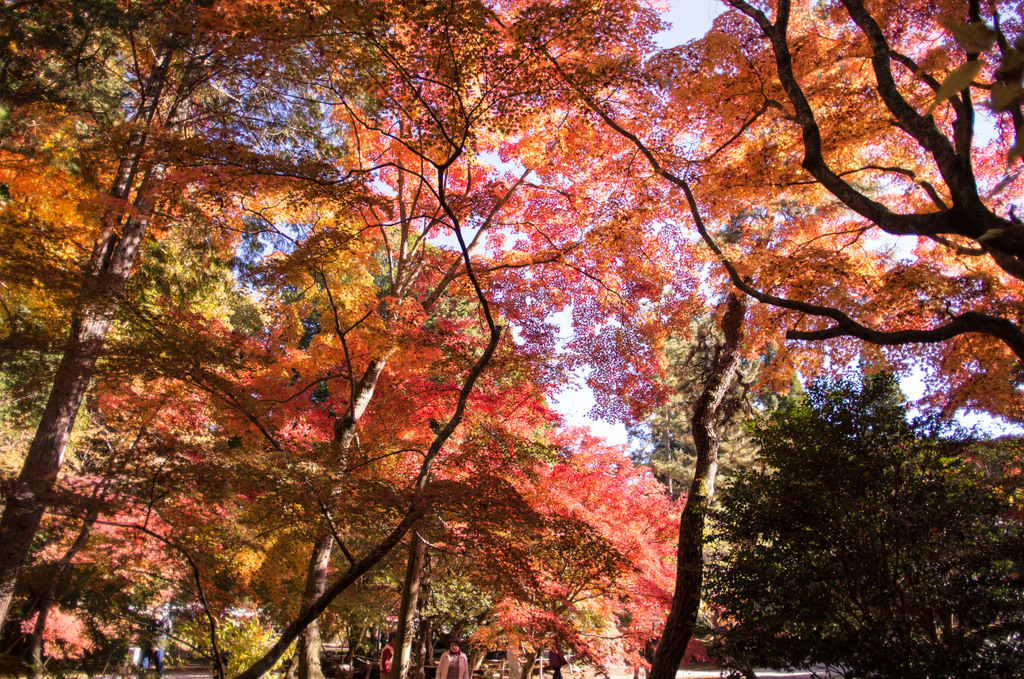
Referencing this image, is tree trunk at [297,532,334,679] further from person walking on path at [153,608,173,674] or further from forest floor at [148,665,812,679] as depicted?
forest floor at [148,665,812,679]

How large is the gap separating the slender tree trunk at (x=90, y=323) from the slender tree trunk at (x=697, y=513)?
5564mm

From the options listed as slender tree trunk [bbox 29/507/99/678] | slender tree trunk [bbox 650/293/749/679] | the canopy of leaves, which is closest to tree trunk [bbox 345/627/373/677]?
slender tree trunk [bbox 29/507/99/678]

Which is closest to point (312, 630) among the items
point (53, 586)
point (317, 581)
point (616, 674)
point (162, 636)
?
point (317, 581)

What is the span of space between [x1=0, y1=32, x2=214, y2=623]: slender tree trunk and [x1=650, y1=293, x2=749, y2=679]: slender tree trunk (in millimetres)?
5564

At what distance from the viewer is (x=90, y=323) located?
6.30m

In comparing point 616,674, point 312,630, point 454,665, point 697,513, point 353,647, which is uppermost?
point 697,513

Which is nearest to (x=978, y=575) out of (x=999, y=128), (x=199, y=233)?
(x=999, y=128)

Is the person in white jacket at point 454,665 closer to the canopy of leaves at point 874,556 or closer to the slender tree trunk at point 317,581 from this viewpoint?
the slender tree trunk at point 317,581

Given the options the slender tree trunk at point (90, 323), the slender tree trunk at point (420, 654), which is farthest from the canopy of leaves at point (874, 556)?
the slender tree trunk at point (90, 323)

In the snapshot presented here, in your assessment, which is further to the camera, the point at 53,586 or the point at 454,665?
the point at 454,665

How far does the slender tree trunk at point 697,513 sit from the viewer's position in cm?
578

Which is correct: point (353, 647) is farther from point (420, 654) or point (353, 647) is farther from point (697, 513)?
point (697, 513)

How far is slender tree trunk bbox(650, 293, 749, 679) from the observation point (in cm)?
578

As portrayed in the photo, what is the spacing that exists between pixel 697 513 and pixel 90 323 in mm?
6702
